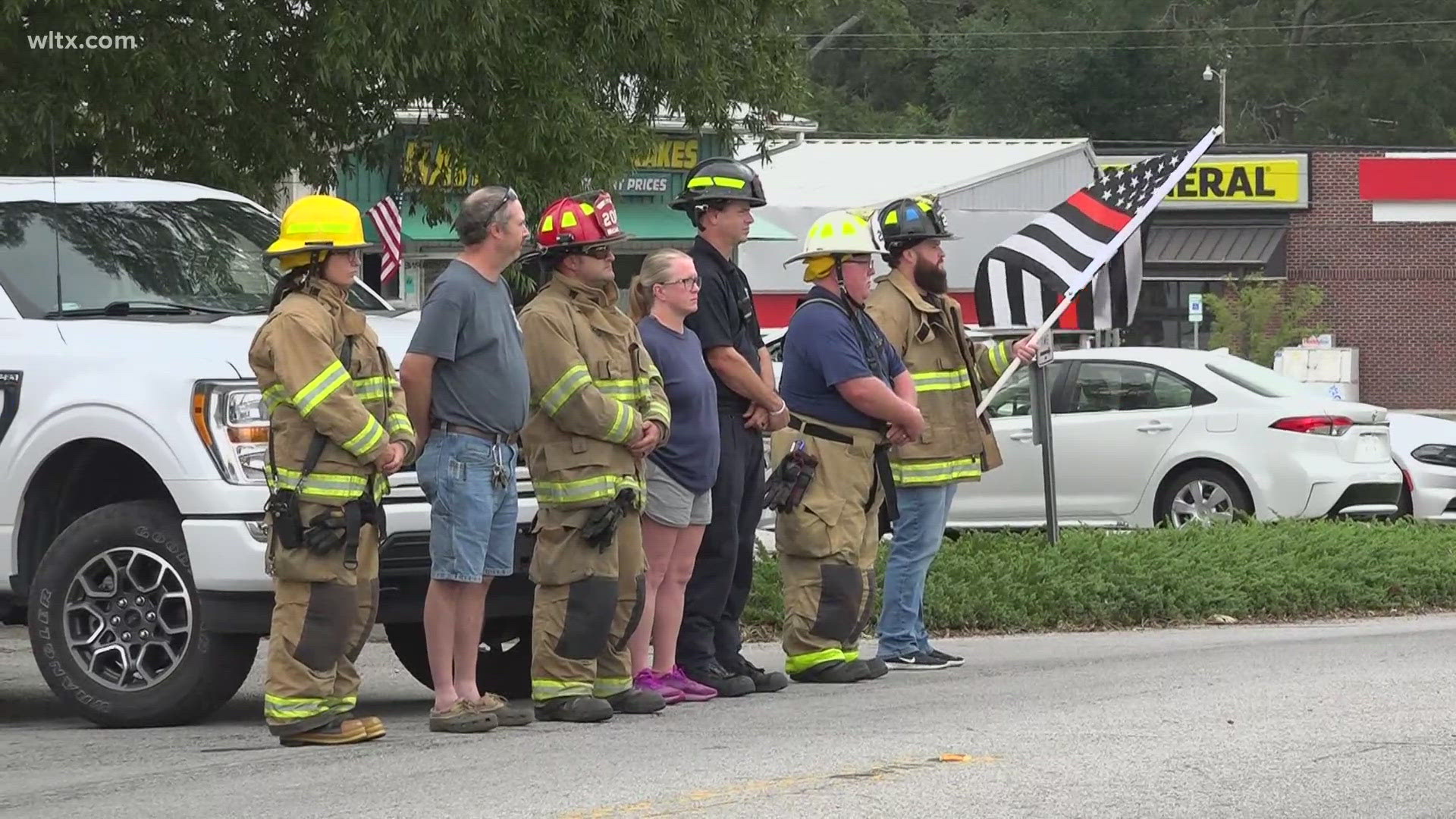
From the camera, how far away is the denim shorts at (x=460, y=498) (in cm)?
787

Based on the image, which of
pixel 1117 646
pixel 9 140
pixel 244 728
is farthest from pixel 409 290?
pixel 244 728

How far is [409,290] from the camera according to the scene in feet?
94.7

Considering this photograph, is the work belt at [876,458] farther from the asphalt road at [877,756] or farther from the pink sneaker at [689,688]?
the pink sneaker at [689,688]

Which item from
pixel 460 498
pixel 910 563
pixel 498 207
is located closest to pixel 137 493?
pixel 460 498

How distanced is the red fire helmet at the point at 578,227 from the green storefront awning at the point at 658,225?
22521 mm

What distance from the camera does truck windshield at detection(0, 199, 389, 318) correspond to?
29.5 feet

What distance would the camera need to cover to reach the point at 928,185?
4447 centimetres

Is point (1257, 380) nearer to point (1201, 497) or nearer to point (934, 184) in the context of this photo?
point (1201, 497)

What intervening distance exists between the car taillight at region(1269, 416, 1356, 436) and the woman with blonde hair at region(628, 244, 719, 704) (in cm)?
812

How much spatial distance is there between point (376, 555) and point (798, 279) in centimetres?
3248

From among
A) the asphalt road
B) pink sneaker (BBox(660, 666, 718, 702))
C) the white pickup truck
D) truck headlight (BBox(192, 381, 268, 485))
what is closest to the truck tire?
the white pickup truck

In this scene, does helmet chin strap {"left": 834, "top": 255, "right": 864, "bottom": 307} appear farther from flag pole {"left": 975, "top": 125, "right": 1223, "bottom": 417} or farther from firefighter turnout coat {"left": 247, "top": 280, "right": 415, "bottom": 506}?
flag pole {"left": 975, "top": 125, "right": 1223, "bottom": 417}

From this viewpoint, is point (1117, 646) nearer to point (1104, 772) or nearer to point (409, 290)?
point (1104, 772)

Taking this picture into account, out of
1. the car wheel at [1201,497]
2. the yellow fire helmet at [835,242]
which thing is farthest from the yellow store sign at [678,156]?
the yellow fire helmet at [835,242]
